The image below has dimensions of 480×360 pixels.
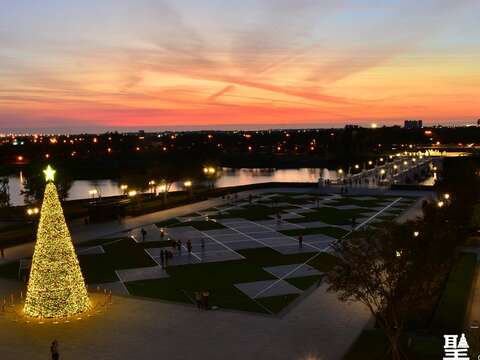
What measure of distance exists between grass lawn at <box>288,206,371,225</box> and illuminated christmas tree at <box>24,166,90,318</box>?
86.8 feet

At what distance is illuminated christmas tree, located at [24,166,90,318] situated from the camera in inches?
811

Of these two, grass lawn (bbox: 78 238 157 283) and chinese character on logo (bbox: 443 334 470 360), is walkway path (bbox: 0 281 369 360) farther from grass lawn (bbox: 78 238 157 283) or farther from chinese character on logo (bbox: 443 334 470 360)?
grass lawn (bbox: 78 238 157 283)

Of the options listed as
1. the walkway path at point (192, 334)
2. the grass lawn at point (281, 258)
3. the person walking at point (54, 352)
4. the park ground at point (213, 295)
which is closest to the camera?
the person walking at point (54, 352)

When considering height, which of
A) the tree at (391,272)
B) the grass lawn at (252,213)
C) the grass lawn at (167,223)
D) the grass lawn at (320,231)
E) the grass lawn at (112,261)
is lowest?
the grass lawn at (112,261)

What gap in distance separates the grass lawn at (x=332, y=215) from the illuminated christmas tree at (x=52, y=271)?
2644 centimetres

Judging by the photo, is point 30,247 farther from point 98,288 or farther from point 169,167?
point 169,167

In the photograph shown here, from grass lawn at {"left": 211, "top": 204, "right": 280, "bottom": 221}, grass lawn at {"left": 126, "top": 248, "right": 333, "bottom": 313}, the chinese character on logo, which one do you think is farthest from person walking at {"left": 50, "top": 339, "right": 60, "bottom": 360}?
grass lawn at {"left": 211, "top": 204, "right": 280, "bottom": 221}

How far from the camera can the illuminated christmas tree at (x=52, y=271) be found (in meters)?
20.6

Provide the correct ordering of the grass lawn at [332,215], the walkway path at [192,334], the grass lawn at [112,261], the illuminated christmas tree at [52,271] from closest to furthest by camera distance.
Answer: the walkway path at [192,334]
the illuminated christmas tree at [52,271]
the grass lawn at [112,261]
the grass lawn at [332,215]

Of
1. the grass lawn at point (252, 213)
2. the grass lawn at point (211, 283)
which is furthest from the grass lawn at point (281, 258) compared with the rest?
the grass lawn at point (252, 213)

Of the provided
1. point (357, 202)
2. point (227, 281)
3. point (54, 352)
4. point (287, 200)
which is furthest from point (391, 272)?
point (287, 200)

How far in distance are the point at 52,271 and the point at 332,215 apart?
103ft

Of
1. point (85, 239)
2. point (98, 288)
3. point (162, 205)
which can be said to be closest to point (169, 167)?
point (162, 205)

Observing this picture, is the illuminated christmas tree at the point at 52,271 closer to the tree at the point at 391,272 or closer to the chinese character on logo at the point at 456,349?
the tree at the point at 391,272
